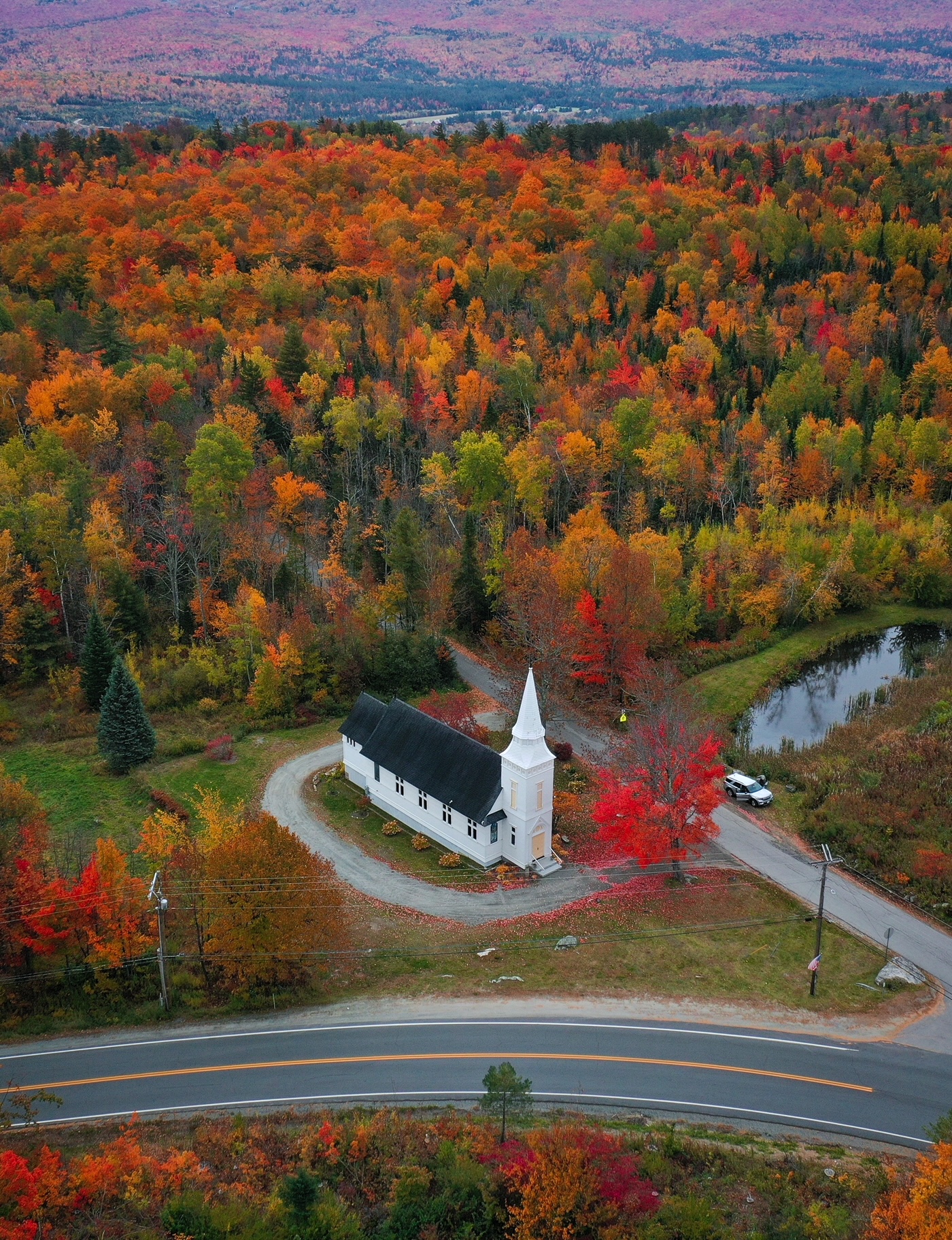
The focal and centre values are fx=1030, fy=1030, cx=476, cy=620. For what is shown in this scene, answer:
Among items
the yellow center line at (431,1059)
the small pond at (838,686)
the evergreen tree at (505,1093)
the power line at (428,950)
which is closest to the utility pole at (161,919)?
the power line at (428,950)

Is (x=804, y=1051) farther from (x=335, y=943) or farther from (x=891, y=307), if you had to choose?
(x=891, y=307)

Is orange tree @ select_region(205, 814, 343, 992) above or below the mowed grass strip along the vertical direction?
above

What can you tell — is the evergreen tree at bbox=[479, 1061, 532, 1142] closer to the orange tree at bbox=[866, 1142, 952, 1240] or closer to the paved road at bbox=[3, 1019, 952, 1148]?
the paved road at bbox=[3, 1019, 952, 1148]

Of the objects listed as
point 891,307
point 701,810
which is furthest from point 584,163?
point 701,810

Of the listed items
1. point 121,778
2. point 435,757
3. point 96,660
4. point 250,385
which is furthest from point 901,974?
point 250,385

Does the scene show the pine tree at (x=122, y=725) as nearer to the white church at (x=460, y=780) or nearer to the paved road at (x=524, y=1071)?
the white church at (x=460, y=780)

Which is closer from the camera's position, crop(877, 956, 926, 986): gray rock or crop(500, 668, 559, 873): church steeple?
crop(877, 956, 926, 986): gray rock

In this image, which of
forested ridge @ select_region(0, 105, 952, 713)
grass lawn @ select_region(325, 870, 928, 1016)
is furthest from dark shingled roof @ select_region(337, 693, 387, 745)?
grass lawn @ select_region(325, 870, 928, 1016)
